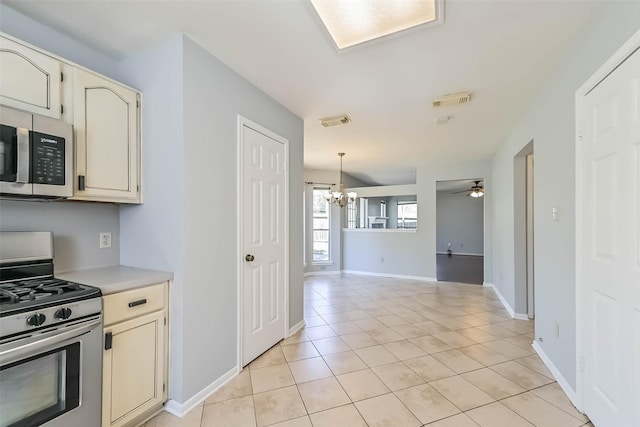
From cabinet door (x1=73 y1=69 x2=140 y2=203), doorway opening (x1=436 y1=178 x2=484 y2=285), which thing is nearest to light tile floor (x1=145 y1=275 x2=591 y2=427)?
cabinet door (x1=73 y1=69 x2=140 y2=203)

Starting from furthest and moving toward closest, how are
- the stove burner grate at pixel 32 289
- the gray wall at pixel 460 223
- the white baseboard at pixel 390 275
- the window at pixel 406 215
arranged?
the gray wall at pixel 460 223 < the window at pixel 406 215 < the white baseboard at pixel 390 275 < the stove burner grate at pixel 32 289

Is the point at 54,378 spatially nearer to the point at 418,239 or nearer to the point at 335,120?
the point at 335,120

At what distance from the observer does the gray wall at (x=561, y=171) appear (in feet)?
5.33

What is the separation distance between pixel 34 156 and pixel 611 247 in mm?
3151

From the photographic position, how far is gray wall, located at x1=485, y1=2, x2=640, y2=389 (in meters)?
1.62

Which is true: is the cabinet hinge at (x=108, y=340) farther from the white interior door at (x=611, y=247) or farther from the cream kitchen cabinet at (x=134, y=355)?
the white interior door at (x=611, y=247)

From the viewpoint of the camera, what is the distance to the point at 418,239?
20.4 ft

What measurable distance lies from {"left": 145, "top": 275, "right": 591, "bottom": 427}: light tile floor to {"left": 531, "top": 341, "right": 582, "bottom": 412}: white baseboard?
0.14ft

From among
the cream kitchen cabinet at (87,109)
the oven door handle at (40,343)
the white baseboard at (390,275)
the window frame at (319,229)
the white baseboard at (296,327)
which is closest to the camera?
the oven door handle at (40,343)

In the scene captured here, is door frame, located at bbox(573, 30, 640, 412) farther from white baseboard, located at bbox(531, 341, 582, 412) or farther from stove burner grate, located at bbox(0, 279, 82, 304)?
stove burner grate, located at bbox(0, 279, 82, 304)

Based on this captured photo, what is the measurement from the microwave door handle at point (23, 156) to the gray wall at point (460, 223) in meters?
11.2

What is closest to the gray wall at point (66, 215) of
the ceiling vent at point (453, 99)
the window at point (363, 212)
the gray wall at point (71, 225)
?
the gray wall at point (71, 225)

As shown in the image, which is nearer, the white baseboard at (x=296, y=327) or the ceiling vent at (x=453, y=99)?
the ceiling vent at (x=453, y=99)

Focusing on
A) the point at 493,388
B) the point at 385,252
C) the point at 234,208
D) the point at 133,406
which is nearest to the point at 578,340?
the point at 493,388
